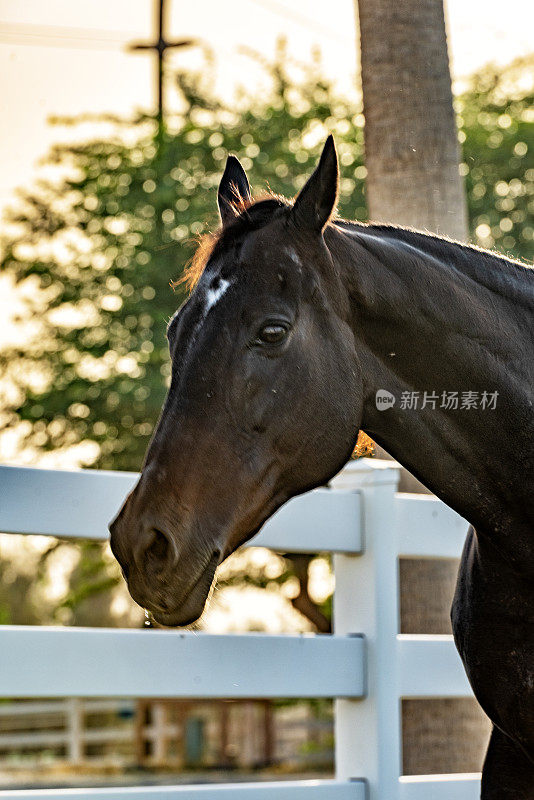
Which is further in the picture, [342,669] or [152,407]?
[152,407]

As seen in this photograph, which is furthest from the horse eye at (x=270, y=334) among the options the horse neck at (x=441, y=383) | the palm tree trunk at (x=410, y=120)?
the palm tree trunk at (x=410, y=120)

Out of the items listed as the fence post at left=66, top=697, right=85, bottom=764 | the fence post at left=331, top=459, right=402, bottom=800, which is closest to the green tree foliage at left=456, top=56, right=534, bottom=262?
the fence post at left=331, top=459, right=402, bottom=800

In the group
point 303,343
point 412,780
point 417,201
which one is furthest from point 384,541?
point 417,201

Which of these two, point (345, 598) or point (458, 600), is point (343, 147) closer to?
point (345, 598)

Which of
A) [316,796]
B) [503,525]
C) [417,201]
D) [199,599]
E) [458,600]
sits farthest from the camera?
[417,201]

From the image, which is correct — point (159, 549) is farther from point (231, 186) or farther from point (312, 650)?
point (312, 650)

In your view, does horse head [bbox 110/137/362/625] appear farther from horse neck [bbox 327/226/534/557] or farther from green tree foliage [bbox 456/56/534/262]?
green tree foliage [bbox 456/56/534/262]

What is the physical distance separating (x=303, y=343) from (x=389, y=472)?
1.49 m

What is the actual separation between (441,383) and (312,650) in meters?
1.40

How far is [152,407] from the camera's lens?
37.2 feet

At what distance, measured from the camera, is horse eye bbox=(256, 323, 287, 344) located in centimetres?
228

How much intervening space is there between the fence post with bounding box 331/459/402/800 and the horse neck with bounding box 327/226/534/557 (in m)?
1.18

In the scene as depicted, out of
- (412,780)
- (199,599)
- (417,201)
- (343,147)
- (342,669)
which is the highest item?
(343,147)

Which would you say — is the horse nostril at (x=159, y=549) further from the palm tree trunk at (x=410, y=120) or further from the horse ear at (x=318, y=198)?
the palm tree trunk at (x=410, y=120)
